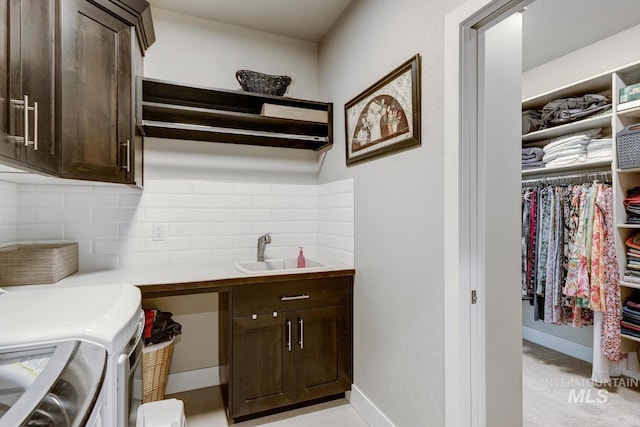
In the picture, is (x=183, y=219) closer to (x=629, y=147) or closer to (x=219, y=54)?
(x=219, y=54)

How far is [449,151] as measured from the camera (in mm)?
1404

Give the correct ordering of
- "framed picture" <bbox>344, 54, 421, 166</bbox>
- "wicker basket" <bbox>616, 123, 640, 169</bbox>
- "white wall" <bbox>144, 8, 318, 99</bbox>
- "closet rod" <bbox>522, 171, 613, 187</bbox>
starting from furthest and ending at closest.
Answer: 1. "closet rod" <bbox>522, 171, 613, 187</bbox>
2. "white wall" <bbox>144, 8, 318, 99</bbox>
3. "wicker basket" <bbox>616, 123, 640, 169</bbox>
4. "framed picture" <bbox>344, 54, 421, 166</bbox>

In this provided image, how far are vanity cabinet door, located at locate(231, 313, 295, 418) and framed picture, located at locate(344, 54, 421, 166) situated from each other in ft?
3.87

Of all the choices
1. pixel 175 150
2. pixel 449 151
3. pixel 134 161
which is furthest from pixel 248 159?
pixel 449 151

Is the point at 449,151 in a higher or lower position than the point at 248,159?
lower

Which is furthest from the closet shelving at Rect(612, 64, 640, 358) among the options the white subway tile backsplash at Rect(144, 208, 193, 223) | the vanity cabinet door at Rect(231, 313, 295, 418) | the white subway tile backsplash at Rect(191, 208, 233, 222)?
the white subway tile backsplash at Rect(144, 208, 193, 223)

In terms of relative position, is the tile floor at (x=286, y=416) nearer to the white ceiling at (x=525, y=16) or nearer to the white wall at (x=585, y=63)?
the white ceiling at (x=525, y=16)

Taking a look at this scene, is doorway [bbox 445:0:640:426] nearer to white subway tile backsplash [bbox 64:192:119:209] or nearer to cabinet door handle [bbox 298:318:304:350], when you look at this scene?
cabinet door handle [bbox 298:318:304:350]

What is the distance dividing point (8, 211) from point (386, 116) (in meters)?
2.21

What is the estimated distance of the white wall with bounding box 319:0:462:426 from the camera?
1.50 metres

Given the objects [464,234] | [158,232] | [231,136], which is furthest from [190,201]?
[464,234]

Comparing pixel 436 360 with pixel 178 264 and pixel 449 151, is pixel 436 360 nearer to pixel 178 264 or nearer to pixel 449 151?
pixel 449 151

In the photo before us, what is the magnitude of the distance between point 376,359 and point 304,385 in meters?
0.49

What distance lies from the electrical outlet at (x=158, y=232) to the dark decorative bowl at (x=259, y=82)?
1.15m
